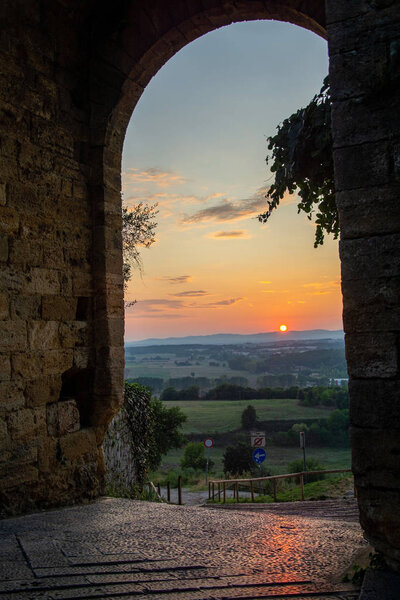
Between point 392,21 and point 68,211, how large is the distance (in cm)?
298

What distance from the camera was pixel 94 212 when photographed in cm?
470

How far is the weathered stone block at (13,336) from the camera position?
12.3ft

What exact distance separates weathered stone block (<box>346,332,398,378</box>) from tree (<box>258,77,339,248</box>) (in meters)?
2.56

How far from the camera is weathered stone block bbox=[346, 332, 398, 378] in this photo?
2223 millimetres

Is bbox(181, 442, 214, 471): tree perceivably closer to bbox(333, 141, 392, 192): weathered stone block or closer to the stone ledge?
the stone ledge

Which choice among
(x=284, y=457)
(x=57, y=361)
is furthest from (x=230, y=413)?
(x=57, y=361)

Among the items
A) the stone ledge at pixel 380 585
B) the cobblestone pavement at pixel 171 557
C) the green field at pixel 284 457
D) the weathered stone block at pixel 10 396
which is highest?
the weathered stone block at pixel 10 396

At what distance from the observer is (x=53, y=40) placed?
14.4 feet

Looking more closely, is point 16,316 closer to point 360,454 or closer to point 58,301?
point 58,301

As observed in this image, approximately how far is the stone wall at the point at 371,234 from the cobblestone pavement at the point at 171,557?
1.55 ft

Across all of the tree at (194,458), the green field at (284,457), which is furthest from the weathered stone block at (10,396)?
the green field at (284,457)

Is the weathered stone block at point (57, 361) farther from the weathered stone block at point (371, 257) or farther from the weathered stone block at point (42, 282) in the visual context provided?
the weathered stone block at point (371, 257)

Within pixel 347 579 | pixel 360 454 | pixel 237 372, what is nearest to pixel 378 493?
pixel 360 454

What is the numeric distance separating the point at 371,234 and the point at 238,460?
21.3m
